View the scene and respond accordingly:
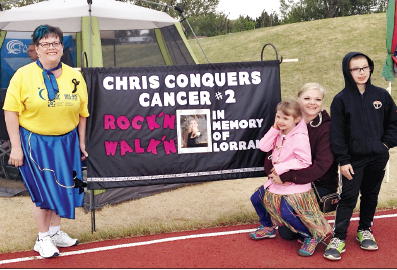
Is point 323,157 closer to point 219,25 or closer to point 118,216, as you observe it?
point 118,216

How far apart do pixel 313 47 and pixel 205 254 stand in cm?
1908

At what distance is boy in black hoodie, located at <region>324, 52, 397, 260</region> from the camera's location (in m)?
3.31

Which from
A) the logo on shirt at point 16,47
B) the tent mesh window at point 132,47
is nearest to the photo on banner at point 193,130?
the tent mesh window at point 132,47

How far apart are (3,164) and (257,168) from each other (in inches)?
162

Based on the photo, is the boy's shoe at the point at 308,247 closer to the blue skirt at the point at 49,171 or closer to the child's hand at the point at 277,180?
the child's hand at the point at 277,180

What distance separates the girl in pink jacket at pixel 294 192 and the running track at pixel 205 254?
0.21 metres

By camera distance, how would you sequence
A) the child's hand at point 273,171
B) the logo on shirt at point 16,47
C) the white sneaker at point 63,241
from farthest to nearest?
the logo on shirt at point 16,47 < the white sneaker at point 63,241 < the child's hand at point 273,171

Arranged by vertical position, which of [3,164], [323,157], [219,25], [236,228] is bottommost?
[236,228]

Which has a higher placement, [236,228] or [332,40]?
[332,40]

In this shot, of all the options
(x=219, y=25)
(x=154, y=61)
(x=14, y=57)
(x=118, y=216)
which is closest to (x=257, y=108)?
(x=118, y=216)

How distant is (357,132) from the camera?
3.32m

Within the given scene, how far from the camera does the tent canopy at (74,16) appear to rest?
618 centimetres

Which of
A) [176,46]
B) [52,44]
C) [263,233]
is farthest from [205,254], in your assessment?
[176,46]

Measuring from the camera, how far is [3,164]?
6.24 metres
